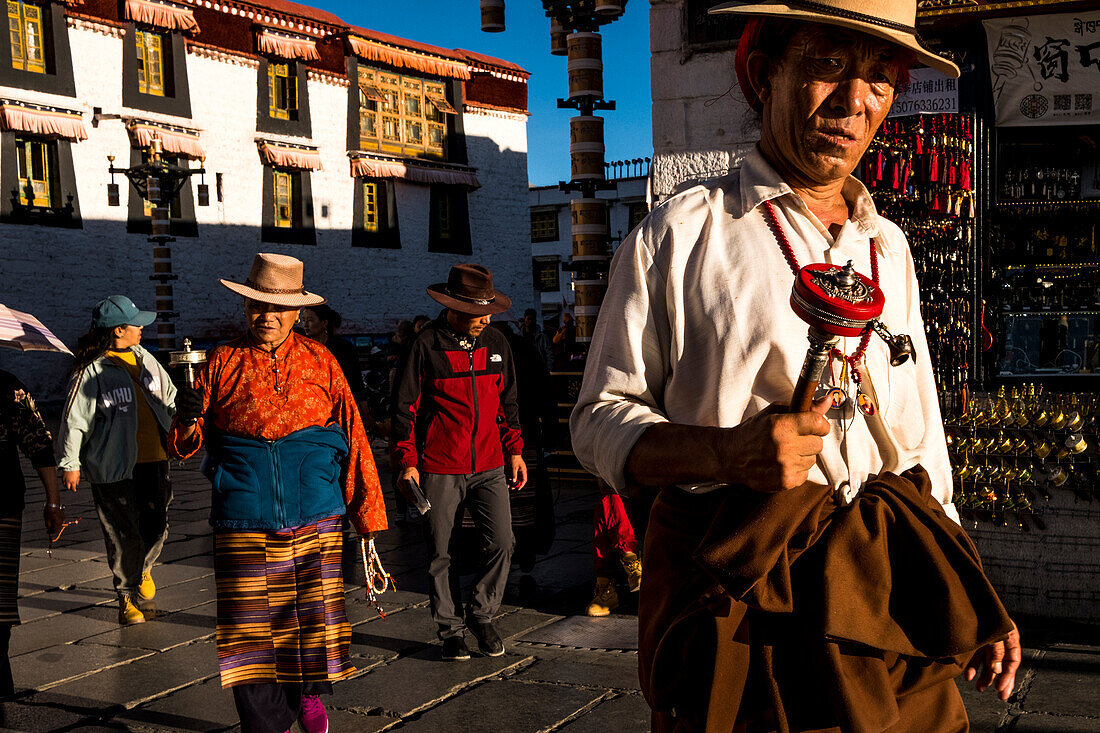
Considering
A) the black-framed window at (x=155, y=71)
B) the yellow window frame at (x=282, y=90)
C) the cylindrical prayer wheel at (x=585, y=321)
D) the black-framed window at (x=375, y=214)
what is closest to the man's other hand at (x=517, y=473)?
the cylindrical prayer wheel at (x=585, y=321)

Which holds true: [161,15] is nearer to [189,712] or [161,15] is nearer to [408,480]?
[408,480]

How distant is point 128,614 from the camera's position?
6543 mm

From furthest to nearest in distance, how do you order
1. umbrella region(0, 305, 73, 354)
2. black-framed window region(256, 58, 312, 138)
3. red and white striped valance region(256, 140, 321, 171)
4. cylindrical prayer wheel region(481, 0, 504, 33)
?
black-framed window region(256, 58, 312, 138), red and white striped valance region(256, 140, 321, 171), cylindrical prayer wheel region(481, 0, 504, 33), umbrella region(0, 305, 73, 354)

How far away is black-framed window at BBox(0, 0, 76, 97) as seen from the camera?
20938 mm

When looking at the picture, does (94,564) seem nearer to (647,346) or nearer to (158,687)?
(158,687)

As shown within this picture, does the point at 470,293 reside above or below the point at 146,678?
above

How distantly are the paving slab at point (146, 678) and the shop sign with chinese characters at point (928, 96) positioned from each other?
17.1ft

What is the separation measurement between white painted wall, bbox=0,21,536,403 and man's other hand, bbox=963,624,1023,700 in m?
21.9

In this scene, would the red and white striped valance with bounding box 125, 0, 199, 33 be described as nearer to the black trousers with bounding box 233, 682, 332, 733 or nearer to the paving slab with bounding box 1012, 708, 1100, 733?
the black trousers with bounding box 233, 682, 332, 733

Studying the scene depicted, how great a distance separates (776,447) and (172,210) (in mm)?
24323

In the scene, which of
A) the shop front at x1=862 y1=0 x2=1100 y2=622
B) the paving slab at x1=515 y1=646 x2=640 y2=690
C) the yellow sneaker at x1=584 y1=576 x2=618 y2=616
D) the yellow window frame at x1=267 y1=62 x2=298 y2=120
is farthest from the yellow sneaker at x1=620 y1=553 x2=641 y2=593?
the yellow window frame at x1=267 y1=62 x2=298 y2=120

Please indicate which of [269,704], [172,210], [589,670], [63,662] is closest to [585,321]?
[589,670]

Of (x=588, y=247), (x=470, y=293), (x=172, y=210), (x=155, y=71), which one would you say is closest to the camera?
(x=470, y=293)

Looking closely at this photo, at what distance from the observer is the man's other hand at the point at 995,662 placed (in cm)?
189
